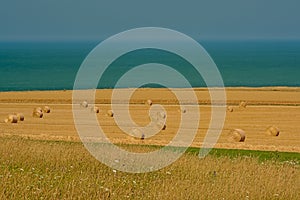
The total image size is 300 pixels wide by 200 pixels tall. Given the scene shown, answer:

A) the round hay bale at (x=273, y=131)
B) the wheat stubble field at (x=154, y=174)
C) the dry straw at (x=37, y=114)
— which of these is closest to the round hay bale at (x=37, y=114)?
the dry straw at (x=37, y=114)

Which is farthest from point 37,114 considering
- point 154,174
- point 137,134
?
point 154,174

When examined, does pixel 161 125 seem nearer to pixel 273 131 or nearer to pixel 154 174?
pixel 273 131

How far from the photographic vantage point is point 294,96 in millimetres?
60375

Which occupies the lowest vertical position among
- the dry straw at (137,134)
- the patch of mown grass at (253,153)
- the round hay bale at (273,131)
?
the round hay bale at (273,131)

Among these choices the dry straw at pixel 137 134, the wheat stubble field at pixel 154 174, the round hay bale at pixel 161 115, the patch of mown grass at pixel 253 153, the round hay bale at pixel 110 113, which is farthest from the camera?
the round hay bale at pixel 110 113

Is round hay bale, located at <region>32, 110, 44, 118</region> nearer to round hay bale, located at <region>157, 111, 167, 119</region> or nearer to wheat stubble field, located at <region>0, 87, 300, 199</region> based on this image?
round hay bale, located at <region>157, 111, 167, 119</region>

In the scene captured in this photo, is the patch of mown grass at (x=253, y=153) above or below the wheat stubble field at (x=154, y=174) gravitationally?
below

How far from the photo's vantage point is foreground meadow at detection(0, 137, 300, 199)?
46.5ft

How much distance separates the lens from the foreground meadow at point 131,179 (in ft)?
46.5

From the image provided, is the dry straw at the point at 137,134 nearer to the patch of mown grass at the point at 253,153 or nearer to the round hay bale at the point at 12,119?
the patch of mown grass at the point at 253,153

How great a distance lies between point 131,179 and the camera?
53.6 feet

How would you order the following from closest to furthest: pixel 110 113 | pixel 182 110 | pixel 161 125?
pixel 161 125 → pixel 110 113 → pixel 182 110

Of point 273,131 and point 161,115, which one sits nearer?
point 273,131

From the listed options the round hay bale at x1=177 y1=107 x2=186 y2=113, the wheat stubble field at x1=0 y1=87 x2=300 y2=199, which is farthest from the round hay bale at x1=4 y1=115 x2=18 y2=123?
the round hay bale at x1=177 y1=107 x2=186 y2=113
